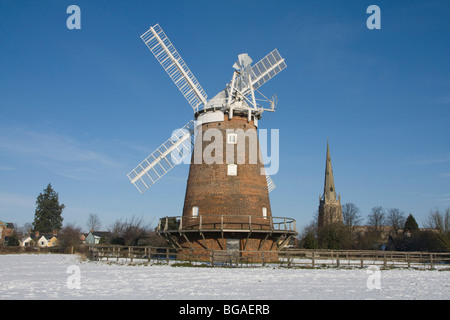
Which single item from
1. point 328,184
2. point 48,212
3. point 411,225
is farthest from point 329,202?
point 48,212

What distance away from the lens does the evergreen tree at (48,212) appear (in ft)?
248

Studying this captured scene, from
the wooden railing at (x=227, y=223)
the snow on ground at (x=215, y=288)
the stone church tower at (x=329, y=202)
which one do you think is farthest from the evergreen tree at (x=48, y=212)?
the snow on ground at (x=215, y=288)

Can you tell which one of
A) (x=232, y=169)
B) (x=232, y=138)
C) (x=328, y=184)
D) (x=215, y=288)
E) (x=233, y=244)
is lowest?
(x=215, y=288)

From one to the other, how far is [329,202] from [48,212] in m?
58.3

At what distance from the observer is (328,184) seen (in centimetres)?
9125

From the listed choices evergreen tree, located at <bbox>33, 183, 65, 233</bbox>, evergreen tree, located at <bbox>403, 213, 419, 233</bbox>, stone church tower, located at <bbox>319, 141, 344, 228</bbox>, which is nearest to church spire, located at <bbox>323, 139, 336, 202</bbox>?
stone church tower, located at <bbox>319, 141, 344, 228</bbox>

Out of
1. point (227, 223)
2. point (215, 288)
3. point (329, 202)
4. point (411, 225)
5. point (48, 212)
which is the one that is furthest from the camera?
point (329, 202)

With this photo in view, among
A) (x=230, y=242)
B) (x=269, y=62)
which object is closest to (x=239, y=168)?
(x=230, y=242)

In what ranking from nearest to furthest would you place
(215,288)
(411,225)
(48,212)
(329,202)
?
(215,288), (411,225), (48,212), (329,202)

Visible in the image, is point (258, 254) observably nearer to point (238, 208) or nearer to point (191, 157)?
point (238, 208)

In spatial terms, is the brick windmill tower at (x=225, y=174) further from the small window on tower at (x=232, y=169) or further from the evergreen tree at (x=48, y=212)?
the evergreen tree at (x=48, y=212)

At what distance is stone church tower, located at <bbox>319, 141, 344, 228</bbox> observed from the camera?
84312 mm

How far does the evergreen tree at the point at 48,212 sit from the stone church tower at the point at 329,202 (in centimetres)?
5358

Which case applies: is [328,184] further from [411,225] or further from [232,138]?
[232,138]
